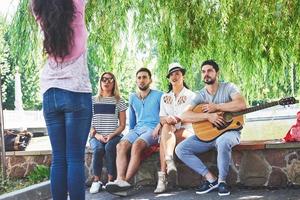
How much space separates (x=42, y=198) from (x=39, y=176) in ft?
2.75

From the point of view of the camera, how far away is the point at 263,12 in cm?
606

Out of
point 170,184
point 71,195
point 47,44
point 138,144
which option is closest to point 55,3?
A: point 47,44

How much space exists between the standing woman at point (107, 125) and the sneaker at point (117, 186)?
572 mm

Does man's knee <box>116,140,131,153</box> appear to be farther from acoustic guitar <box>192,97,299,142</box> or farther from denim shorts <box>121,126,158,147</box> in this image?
acoustic guitar <box>192,97,299,142</box>

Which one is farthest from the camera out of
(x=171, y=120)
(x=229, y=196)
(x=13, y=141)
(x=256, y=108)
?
(x=13, y=141)

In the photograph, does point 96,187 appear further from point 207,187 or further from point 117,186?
point 207,187

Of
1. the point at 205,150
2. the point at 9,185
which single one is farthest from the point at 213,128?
the point at 9,185

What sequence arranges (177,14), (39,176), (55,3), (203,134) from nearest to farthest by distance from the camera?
(55,3)
(203,134)
(177,14)
(39,176)

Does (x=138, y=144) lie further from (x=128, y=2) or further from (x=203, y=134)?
(x=128, y=2)

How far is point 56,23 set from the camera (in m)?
3.09

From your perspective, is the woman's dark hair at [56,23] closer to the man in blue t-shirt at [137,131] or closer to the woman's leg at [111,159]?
the man in blue t-shirt at [137,131]

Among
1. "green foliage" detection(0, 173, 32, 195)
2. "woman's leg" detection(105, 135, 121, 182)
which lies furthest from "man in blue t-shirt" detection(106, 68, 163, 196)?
"green foliage" detection(0, 173, 32, 195)

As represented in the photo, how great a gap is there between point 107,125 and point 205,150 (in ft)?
4.09

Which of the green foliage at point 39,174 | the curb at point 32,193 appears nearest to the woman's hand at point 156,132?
the curb at point 32,193
